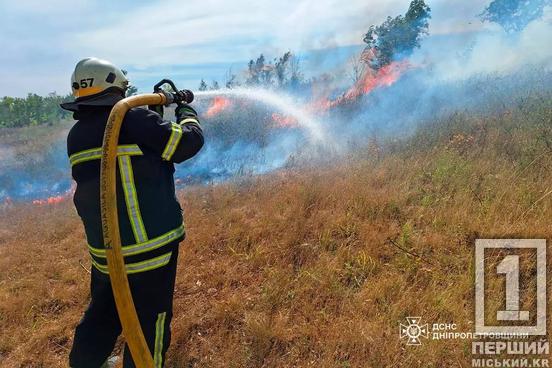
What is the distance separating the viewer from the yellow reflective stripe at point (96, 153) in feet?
6.29

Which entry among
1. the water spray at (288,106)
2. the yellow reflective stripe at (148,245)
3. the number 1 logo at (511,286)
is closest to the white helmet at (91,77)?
the yellow reflective stripe at (148,245)

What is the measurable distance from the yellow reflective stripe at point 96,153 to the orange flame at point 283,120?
786 centimetres

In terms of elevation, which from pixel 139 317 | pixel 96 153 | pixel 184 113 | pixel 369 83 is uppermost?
pixel 369 83

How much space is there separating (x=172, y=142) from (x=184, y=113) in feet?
1.31

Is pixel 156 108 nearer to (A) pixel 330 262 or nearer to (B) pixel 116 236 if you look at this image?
(B) pixel 116 236

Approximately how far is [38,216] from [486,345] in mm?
8022

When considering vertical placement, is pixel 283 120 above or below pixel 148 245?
above

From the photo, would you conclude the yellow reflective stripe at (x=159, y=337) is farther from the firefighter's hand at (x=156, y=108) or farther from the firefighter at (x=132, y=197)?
the firefighter's hand at (x=156, y=108)

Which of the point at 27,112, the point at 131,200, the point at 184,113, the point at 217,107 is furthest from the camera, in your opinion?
the point at 27,112

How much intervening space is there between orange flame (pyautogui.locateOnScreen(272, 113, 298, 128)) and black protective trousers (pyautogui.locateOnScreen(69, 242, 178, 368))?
307 inches

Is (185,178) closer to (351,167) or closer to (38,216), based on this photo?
(38,216)

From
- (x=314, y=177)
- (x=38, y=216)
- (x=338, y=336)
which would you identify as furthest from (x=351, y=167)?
(x=38, y=216)

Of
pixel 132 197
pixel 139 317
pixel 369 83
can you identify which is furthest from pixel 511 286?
pixel 369 83

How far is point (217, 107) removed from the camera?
1262 cm
